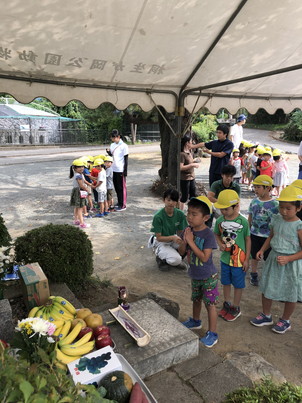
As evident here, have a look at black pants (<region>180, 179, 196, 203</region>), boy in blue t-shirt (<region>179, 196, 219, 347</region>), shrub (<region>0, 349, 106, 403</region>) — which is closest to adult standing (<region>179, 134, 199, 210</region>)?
black pants (<region>180, 179, 196, 203</region>)

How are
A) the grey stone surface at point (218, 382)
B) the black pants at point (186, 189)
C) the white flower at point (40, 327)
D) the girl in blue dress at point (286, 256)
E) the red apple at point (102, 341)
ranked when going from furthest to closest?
the black pants at point (186, 189), the girl in blue dress at point (286, 256), the red apple at point (102, 341), the grey stone surface at point (218, 382), the white flower at point (40, 327)

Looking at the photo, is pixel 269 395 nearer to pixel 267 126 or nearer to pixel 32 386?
pixel 32 386

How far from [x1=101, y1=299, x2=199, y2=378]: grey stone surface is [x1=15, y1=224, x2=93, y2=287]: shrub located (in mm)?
1276

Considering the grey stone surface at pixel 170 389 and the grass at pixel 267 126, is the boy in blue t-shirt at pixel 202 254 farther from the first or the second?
the grass at pixel 267 126

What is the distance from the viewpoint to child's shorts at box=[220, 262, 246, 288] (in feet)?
12.2

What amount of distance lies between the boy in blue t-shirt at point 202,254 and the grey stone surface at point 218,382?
679 millimetres

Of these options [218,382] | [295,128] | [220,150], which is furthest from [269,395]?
[295,128]

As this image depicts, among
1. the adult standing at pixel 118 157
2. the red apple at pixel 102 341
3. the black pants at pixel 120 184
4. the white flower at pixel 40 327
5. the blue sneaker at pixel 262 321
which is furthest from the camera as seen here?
the black pants at pixel 120 184

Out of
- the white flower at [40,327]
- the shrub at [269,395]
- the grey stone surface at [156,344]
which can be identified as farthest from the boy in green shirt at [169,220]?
the shrub at [269,395]

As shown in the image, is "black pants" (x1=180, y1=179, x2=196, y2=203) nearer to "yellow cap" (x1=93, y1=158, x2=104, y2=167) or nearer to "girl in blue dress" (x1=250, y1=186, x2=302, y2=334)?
"yellow cap" (x1=93, y1=158, x2=104, y2=167)

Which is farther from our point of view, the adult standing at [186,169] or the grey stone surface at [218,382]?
the adult standing at [186,169]

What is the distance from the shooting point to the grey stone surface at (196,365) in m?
2.63

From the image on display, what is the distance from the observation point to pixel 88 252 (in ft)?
14.8

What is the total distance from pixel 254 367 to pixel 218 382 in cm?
59
